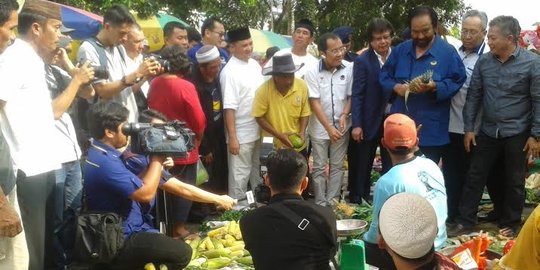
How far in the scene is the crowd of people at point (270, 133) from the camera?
11.8ft

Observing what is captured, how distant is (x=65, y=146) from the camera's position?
482 cm

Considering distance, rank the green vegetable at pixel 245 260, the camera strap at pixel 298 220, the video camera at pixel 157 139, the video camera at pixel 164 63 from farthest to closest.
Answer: the video camera at pixel 164 63, the green vegetable at pixel 245 260, the video camera at pixel 157 139, the camera strap at pixel 298 220

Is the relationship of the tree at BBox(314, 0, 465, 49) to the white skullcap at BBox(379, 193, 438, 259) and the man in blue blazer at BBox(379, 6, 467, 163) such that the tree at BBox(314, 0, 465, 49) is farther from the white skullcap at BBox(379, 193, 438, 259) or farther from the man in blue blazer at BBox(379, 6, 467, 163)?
the white skullcap at BBox(379, 193, 438, 259)

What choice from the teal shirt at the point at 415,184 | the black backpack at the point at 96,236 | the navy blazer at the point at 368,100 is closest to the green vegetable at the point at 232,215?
the navy blazer at the point at 368,100

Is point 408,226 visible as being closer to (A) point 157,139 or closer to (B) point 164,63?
(A) point 157,139

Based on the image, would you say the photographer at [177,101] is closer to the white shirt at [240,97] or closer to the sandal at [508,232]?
the white shirt at [240,97]

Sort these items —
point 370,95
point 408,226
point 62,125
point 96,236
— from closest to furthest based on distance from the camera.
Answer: point 408,226
point 96,236
point 62,125
point 370,95

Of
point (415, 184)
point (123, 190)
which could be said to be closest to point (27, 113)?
point (123, 190)

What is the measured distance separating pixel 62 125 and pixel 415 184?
2669 millimetres

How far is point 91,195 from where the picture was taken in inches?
172

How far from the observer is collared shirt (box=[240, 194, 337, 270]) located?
3.40 metres

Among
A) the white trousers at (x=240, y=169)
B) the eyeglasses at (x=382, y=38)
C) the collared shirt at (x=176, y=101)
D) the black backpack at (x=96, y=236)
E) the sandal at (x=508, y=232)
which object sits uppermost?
the eyeglasses at (x=382, y=38)

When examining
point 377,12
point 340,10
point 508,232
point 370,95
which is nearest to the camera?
point 508,232

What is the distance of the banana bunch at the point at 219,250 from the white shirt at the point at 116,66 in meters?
1.25
